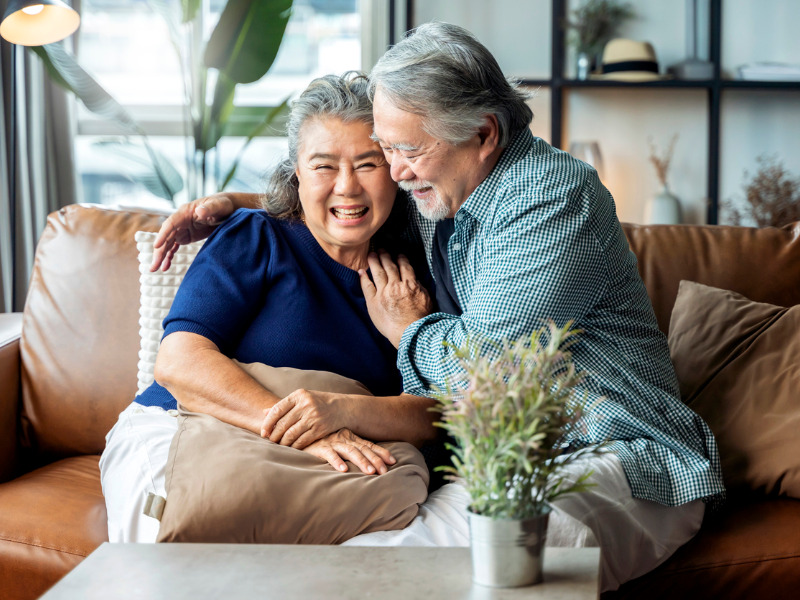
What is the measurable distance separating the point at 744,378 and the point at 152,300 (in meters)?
1.27

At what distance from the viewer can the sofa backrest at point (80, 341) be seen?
1858mm

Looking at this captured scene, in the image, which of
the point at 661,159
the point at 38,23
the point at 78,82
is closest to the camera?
the point at 38,23

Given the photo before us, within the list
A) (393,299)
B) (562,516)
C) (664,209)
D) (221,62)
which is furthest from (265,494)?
(664,209)

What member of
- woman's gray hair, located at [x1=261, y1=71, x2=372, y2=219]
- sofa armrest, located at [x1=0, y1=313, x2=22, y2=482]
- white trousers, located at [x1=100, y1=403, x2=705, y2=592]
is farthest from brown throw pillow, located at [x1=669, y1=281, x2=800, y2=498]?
sofa armrest, located at [x1=0, y1=313, x2=22, y2=482]

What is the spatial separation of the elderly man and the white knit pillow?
1.89 feet

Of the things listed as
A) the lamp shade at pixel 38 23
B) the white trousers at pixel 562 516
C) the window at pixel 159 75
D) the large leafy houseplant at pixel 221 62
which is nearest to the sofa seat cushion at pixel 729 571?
the white trousers at pixel 562 516

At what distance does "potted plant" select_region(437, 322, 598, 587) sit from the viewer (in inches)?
31.0

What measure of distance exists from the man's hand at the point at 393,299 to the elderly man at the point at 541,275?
0.04m

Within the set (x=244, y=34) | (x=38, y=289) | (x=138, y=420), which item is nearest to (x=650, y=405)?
(x=138, y=420)

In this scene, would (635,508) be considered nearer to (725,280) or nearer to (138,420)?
(725,280)

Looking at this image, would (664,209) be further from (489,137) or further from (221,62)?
(489,137)

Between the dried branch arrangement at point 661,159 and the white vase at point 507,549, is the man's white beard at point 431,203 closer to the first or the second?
the white vase at point 507,549

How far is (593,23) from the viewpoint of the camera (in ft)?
12.8

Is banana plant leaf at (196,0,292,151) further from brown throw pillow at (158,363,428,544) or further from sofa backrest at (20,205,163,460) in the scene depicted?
brown throw pillow at (158,363,428,544)
